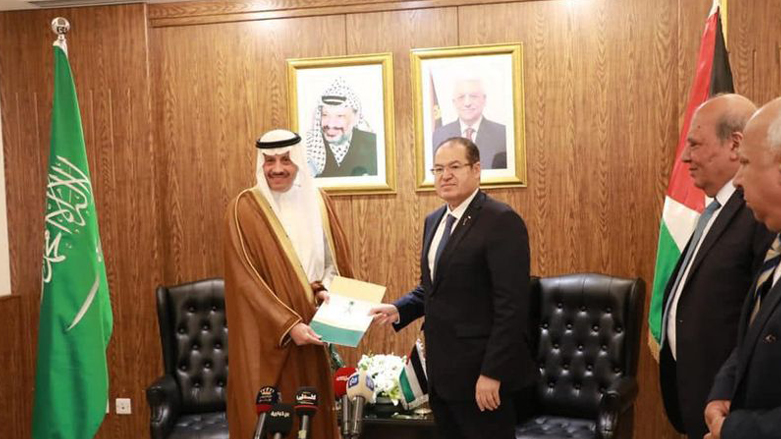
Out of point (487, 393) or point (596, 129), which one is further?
point (596, 129)

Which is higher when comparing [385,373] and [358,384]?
[358,384]

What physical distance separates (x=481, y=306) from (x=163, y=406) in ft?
6.21

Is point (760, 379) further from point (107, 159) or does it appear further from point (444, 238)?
point (107, 159)

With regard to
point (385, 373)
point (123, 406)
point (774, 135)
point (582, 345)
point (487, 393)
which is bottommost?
point (123, 406)

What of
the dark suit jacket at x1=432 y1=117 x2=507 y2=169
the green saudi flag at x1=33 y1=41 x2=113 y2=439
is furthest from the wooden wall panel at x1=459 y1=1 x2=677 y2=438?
the green saudi flag at x1=33 y1=41 x2=113 y2=439

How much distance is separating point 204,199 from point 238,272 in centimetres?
136

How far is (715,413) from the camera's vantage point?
6.24ft

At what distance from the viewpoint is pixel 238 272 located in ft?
11.4

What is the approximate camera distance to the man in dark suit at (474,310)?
2797mm

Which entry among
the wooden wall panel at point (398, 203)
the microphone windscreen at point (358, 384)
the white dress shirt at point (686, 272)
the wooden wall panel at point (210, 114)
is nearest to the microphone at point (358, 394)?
the microphone windscreen at point (358, 384)

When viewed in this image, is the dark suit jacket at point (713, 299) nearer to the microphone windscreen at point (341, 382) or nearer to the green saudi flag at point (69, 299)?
the microphone windscreen at point (341, 382)

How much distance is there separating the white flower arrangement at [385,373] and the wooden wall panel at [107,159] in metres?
1.37

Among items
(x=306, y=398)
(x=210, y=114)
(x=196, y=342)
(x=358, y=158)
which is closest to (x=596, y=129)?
(x=358, y=158)

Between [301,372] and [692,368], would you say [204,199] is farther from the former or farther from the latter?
[692,368]
